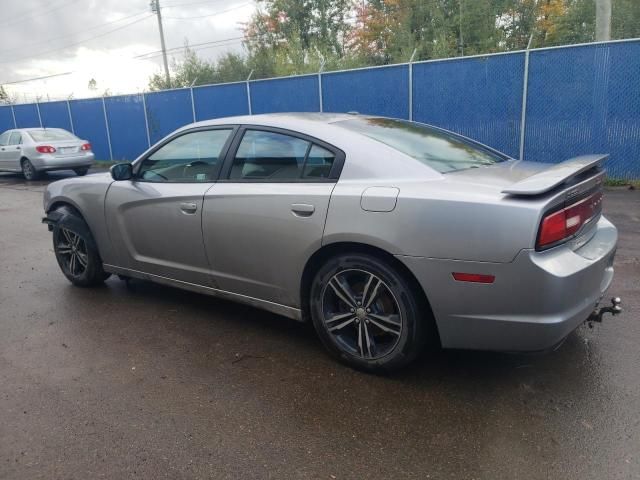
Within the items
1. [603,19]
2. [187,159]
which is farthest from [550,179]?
[603,19]

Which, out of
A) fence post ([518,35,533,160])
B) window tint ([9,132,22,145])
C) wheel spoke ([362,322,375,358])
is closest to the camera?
wheel spoke ([362,322,375,358])

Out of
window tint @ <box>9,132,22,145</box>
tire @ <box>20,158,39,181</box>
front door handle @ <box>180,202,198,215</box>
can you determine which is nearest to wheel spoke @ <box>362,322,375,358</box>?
front door handle @ <box>180,202,198,215</box>

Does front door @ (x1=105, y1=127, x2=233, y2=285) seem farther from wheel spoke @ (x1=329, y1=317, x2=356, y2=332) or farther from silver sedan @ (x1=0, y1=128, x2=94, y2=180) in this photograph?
silver sedan @ (x1=0, y1=128, x2=94, y2=180)

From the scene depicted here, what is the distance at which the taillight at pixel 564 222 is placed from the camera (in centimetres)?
249

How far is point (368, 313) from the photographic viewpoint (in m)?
3.02

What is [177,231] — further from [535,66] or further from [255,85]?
[255,85]

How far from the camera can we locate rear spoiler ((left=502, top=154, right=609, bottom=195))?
250 centimetres

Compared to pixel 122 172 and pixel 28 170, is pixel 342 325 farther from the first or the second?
pixel 28 170

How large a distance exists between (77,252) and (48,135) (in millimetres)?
11683

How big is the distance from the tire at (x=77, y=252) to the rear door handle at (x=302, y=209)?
2.39 meters

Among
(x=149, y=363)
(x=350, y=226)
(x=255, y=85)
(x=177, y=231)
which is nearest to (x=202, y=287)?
(x=177, y=231)

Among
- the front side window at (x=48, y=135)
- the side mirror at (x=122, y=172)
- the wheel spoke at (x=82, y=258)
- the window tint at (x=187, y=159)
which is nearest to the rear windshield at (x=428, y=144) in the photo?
the window tint at (x=187, y=159)

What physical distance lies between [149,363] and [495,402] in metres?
2.14

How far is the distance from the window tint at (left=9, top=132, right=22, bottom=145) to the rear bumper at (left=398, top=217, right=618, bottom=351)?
15363mm
